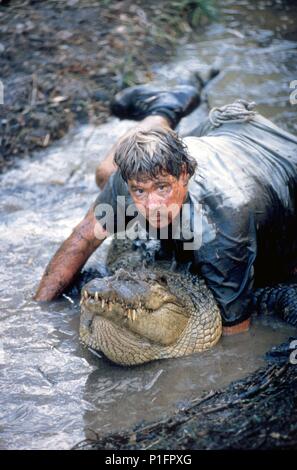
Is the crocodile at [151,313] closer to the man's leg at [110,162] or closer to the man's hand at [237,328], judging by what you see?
the man's hand at [237,328]

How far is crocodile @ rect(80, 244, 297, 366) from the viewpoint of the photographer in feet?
13.0

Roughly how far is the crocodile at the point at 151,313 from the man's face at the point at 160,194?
0.36 m

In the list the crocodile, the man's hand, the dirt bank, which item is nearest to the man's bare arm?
the crocodile

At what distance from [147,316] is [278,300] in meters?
0.95

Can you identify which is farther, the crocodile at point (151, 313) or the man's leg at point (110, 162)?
the man's leg at point (110, 162)

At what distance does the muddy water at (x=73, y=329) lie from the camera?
385cm

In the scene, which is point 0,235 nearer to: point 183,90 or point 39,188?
point 39,188

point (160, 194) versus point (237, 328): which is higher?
point (160, 194)

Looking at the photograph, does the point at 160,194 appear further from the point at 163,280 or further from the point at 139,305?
the point at 139,305

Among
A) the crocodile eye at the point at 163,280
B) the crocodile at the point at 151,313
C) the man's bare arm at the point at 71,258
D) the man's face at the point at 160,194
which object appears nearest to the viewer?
the crocodile at the point at 151,313

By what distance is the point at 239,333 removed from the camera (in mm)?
4461

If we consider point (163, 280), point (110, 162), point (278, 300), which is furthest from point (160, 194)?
point (110, 162)

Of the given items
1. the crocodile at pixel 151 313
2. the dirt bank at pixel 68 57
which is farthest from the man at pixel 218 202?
the dirt bank at pixel 68 57

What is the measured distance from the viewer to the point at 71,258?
4914 mm
